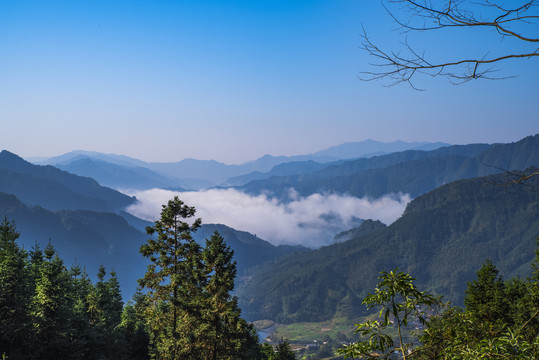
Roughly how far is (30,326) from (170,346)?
10608 millimetres

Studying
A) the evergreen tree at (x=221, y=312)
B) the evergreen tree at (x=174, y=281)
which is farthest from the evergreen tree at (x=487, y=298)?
the evergreen tree at (x=174, y=281)

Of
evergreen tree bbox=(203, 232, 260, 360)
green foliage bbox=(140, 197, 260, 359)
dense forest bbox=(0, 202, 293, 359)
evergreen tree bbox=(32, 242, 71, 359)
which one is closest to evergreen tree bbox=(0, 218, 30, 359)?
dense forest bbox=(0, 202, 293, 359)

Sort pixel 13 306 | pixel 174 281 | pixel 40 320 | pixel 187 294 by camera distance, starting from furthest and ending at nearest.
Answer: pixel 187 294 → pixel 40 320 → pixel 13 306 → pixel 174 281

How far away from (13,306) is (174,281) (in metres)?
12.5

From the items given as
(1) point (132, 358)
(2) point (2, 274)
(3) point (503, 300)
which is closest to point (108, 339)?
(1) point (132, 358)

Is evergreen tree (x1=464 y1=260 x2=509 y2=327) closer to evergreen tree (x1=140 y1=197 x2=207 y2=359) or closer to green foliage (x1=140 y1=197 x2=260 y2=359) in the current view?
green foliage (x1=140 y1=197 x2=260 y2=359)

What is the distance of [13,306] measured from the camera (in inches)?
1061

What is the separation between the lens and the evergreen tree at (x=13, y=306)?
25.9 metres

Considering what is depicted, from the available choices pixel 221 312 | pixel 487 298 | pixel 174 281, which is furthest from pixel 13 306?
pixel 487 298

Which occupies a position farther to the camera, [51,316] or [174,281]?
[51,316]

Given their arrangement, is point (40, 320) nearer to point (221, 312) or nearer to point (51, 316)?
point (51, 316)

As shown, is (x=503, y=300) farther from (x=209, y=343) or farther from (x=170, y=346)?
(x=170, y=346)

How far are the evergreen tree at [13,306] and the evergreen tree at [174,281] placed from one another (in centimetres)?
911

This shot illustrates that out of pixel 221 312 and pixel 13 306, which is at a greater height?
pixel 13 306
